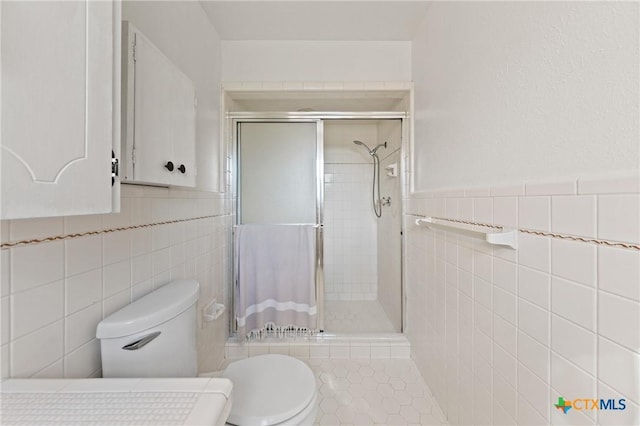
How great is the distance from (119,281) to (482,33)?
166 cm

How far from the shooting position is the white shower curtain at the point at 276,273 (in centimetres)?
208

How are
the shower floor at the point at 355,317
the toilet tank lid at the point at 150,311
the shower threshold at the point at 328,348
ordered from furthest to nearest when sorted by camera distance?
1. the shower floor at the point at 355,317
2. the shower threshold at the point at 328,348
3. the toilet tank lid at the point at 150,311

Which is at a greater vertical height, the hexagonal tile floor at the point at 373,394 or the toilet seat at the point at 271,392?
the toilet seat at the point at 271,392

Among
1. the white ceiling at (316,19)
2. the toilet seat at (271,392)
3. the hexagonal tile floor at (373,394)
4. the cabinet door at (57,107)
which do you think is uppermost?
the white ceiling at (316,19)

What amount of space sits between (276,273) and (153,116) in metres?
1.37

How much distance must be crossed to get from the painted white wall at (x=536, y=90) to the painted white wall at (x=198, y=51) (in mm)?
1363

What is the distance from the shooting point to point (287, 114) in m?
2.09

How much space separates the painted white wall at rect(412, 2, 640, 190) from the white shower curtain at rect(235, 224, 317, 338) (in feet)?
3.56

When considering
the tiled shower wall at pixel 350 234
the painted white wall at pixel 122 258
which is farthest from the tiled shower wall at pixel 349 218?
the painted white wall at pixel 122 258

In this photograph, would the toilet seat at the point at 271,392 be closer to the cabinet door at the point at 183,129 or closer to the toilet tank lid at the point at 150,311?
the toilet tank lid at the point at 150,311

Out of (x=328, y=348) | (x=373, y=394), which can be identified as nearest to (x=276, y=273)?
(x=328, y=348)

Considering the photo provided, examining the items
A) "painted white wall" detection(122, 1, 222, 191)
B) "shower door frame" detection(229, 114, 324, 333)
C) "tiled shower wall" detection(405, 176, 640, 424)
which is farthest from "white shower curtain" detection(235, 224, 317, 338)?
"tiled shower wall" detection(405, 176, 640, 424)

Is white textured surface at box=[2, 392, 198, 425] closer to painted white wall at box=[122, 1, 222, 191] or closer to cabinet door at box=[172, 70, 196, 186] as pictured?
cabinet door at box=[172, 70, 196, 186]

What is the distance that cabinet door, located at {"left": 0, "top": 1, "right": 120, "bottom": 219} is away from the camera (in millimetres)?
463
